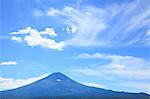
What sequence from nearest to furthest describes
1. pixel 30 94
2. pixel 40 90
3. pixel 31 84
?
1. pixel 31 84
2. pixel 30 94
3. pixel 40 90

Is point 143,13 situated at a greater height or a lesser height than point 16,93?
greater

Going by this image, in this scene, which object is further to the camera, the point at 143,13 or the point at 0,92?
the point at 143,13

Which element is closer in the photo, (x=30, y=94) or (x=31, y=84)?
(x=31, y=84)

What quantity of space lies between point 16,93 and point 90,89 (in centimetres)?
84

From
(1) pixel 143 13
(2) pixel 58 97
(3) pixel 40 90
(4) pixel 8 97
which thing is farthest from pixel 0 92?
(1) pixel 143 13

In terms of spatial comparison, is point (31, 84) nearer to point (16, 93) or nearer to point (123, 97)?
point (16, 93)

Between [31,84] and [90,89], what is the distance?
701 millimetres

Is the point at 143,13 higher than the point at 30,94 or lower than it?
higher

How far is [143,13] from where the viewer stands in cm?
347

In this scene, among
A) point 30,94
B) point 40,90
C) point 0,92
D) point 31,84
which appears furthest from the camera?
point 40,90

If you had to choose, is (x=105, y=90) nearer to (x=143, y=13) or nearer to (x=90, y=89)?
(x=90, y=89)

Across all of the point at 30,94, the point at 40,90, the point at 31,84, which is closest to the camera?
the point at 31,84

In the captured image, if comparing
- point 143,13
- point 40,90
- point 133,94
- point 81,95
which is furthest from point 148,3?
point 40,90

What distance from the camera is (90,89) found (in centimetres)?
356
